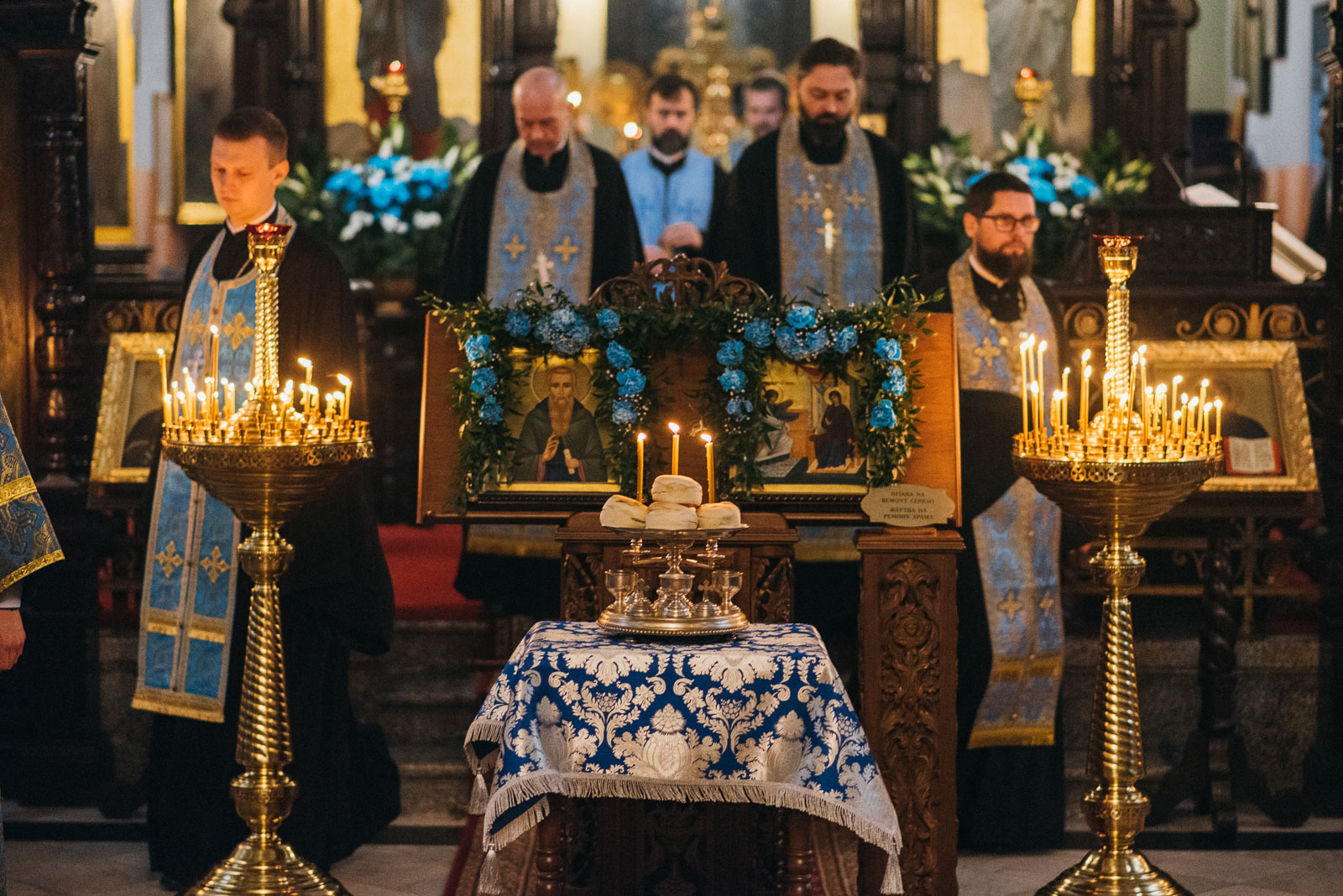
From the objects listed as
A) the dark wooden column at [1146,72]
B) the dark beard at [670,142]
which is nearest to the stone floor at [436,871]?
the dark beard at [670,142]

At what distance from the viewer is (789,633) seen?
4.30 meters

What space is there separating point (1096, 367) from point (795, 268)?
1244mm

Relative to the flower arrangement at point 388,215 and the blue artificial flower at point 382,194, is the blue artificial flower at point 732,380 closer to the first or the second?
the flower arrangement at point 388,215

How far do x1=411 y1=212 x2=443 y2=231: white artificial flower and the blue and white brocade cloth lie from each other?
4518 millimetres

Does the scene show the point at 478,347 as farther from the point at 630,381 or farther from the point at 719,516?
the point at 719,516

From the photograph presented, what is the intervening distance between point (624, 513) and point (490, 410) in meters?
0.90

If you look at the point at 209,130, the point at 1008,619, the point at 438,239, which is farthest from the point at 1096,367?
the point at 209,130

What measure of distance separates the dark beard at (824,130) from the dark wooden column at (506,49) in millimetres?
2795

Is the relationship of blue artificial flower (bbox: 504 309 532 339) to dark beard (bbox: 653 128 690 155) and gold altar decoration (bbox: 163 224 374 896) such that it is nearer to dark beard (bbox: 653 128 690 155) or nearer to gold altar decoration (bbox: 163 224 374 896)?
gold altar decoration (bbox: 163 224 374 896)

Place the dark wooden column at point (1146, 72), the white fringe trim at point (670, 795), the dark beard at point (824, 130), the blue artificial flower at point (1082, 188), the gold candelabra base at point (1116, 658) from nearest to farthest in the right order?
the white fringe trim at point (670, 795) → the gold candelabra base at point (1116, 658) → the dark beard at point (824, 130) → the blue artificial flower at point (1082, 188) → the dark wooden column at point (1146, 72)

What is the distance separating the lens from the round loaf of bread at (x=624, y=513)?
4.33 meters

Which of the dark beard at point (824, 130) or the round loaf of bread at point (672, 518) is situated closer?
the round loaf of bread at point (672, 518)

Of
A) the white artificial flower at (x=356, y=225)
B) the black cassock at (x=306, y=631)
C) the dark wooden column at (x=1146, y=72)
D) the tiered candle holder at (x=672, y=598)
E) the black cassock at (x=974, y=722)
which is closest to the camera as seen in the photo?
the tiered candle holder at (x=672, y=598)

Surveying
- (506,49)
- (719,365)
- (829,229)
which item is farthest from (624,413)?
(506,49)
